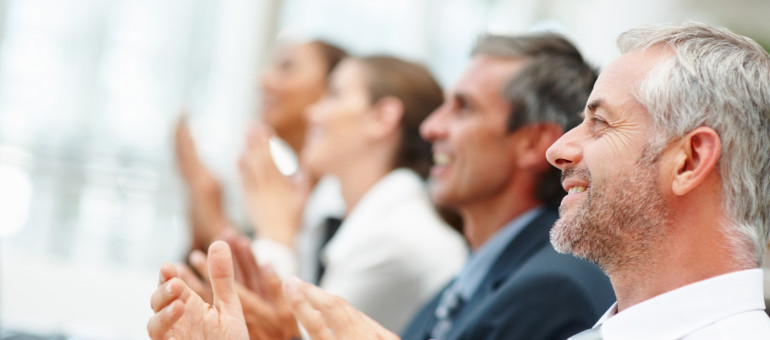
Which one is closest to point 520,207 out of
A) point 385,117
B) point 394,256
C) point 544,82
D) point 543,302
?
point 544,82

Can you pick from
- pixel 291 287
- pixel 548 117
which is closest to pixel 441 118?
pixel 548 117

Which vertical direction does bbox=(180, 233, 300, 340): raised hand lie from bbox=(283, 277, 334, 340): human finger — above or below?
below

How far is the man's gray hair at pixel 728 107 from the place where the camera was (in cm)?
67

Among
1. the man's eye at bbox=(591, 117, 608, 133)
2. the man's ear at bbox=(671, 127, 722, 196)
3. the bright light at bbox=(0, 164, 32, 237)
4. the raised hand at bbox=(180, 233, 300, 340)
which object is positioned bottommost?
the bright light at bbox=(0, 164, 32, 237)

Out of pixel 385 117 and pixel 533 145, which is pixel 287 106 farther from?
pixel 533 145

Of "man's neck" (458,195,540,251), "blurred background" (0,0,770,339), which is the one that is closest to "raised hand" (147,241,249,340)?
"man's neck" (458,195,540,251)

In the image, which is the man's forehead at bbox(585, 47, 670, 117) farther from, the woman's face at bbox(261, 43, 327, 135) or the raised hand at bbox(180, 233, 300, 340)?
the woman's face at bbox(261, 43, 327, 135)

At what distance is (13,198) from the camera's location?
9.86 feet

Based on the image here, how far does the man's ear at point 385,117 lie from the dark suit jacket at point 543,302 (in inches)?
34.5

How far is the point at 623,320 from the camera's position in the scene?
698mm

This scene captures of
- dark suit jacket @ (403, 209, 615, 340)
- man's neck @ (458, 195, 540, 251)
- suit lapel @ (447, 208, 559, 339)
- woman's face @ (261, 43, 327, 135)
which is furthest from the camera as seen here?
woman's face @ (261, 43, 327, 135)

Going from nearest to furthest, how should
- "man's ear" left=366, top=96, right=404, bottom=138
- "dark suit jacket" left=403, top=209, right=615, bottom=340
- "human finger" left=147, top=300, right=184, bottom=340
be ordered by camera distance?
"human finger" left=147, top=300, right=184, bottom=340, "dark suit jacket" left=403, top=209, right=615, bottom=340, "man's ear" left=366, top=96, right=404, bottom=138

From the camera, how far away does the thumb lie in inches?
32.3

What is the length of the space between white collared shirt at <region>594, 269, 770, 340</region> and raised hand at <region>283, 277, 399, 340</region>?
0.76ft
